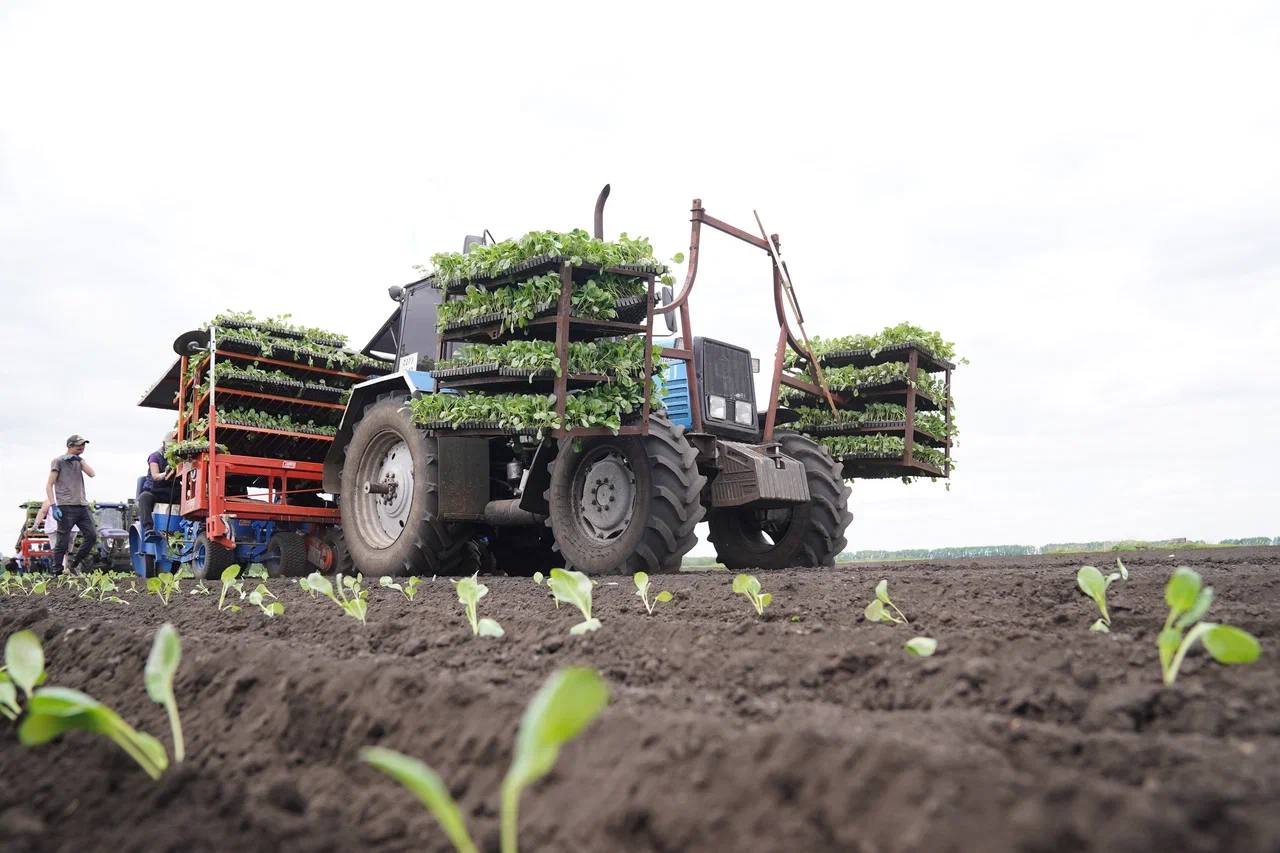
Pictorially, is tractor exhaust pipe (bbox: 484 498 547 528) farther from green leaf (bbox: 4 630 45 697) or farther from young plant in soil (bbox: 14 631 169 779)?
young plant in soil (bbox: 14 631 169 779)

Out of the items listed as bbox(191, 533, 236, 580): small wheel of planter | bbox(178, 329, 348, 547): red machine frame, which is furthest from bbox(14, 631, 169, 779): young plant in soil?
bbox(191, 533, 236, 580): small wheel of planter

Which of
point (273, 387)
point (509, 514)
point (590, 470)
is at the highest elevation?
point (273, 387)

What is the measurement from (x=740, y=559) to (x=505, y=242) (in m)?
2.89

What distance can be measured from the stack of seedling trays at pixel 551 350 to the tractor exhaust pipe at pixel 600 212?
0.44 m

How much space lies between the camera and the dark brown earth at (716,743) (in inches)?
44.2

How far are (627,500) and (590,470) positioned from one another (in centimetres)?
36

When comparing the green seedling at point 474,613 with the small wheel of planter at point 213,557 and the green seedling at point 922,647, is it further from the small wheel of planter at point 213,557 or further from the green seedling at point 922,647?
the small wheel of planter at point 213,557

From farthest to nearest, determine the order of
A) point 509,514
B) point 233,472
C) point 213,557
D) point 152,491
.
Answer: point 152,491
point 213,557
point 233,472
point 509,514

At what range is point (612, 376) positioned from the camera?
5.80 m

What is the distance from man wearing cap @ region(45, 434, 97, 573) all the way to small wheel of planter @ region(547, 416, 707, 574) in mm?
6949

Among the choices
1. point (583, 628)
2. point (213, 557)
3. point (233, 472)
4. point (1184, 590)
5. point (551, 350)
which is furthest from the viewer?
point (213, 557)

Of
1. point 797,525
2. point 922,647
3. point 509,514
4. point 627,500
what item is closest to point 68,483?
point 509,514

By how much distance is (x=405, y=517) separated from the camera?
7.22 meters

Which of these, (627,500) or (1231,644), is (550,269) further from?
(1231,644)
